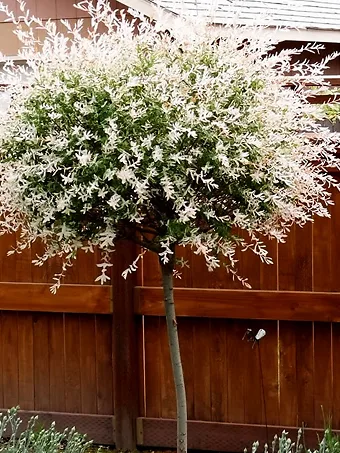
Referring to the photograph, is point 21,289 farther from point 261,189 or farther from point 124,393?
point 261,189

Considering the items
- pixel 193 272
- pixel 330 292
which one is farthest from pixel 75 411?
pixel 330 292

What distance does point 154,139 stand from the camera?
2.87 metres

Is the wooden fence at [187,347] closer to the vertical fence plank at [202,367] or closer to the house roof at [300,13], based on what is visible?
the vertical fence plank at [202,367]

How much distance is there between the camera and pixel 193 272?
439 centimetres

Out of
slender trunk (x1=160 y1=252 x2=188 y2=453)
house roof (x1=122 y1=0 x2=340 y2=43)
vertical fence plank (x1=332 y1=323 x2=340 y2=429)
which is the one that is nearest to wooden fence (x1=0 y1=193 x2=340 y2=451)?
vertical fence plank (x1=332 y1=323 x2=340 y2=429)

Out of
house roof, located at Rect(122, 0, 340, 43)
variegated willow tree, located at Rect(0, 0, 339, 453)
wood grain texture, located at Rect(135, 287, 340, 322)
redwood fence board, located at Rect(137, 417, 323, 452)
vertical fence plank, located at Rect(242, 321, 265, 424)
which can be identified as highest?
house roof, located at Rect(122, 0, 340, 43)

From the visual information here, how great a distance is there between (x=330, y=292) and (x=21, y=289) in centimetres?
183

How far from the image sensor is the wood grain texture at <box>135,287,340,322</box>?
4191 mm

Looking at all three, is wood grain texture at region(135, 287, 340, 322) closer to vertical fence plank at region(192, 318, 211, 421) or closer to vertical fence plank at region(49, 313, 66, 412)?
vertical fence plank at region(192, 318, 211, 421)

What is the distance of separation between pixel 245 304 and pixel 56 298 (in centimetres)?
113

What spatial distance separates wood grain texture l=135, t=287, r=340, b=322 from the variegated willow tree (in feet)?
3.78

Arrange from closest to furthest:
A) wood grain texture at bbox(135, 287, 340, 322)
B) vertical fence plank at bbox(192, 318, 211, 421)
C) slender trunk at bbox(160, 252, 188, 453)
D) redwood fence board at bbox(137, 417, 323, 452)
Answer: slender trunk at bbox(160, 252, 188, 453), wood grain texture at bbox(135, 287, 340, 322), redwood fence board at bbox(137, 417, 323, 452), vertical fence plank at bbox(192, 318, 211, 421)

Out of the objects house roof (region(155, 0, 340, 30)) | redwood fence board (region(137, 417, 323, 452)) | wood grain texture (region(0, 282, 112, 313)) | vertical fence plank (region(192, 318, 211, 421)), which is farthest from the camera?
house roof (region(155, 0, 340, 30))

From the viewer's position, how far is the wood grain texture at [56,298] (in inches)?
178
